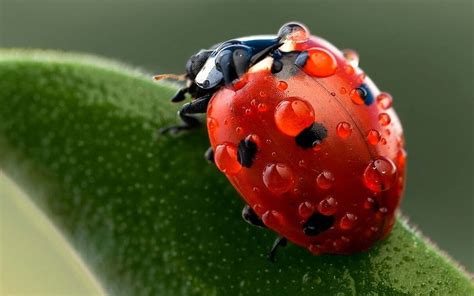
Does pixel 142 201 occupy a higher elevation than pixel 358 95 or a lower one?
lower

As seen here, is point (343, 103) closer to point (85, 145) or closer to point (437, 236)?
point (85, 145)

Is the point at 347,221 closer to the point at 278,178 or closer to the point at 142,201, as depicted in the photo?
the point at 278,178

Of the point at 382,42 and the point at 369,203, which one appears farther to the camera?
the point at 382,42

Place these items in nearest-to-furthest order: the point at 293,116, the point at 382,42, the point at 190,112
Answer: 1. the point at 293,116
2. the point at 190,112
3. the point at 382,42

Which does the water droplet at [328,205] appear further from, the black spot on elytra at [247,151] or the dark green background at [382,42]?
the dark green background at [382,42]

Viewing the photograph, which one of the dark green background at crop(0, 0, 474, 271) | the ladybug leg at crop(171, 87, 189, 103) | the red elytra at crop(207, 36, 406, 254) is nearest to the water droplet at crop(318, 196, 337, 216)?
the red elytra at crop(207, 36, 406, 254)

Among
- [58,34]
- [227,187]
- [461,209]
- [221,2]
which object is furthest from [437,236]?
[227,187]

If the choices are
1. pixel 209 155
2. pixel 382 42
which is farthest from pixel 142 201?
pixel 382 42
